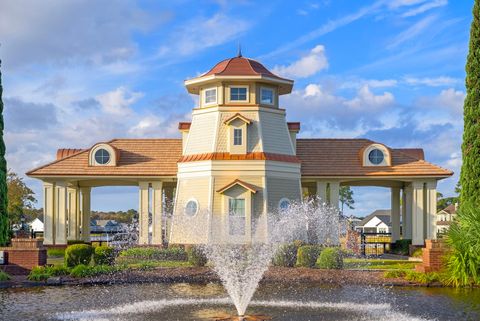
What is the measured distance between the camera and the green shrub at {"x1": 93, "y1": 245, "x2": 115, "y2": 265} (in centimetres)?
2353

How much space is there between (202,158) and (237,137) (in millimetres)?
2021

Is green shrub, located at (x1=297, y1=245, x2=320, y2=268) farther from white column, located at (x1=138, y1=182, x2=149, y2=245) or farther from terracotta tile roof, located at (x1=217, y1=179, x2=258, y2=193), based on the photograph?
white column, located at (x1=138, y1=182, x2=149, y2=245)

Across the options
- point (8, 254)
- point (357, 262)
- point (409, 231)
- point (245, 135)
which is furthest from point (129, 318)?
point (409, 231)

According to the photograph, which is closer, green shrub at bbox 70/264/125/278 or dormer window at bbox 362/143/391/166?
green shrub at bbox 70/264/125/278

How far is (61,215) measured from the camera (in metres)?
34.2

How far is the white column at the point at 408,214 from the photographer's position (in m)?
36.8

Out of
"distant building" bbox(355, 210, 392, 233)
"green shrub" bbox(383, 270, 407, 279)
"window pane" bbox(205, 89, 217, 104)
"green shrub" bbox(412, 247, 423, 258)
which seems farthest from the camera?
"distant building" bbox(355, 210, 392, 233)

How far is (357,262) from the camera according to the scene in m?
25.9

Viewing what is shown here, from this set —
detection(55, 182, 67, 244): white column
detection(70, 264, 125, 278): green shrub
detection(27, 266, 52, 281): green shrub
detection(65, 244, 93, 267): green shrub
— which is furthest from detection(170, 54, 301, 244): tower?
detection(27, 266, 52, 281): green shrub

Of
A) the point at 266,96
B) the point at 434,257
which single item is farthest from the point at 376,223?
the point at 434,257

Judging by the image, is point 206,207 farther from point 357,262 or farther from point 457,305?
point 457,305

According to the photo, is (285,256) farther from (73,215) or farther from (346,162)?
(73,215)

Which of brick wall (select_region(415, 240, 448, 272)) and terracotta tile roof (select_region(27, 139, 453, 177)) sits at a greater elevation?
terracotta tile roof (select_region(27, 139, 453, 177))

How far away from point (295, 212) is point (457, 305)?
54.2ft
